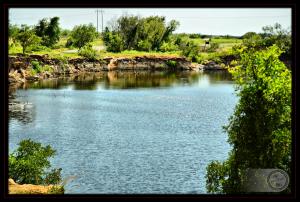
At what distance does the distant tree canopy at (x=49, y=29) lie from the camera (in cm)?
8069

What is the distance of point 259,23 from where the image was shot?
84.3 metres

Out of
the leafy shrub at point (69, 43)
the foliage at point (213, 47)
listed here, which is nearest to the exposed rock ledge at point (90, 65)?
the foliage at point (213, 47)

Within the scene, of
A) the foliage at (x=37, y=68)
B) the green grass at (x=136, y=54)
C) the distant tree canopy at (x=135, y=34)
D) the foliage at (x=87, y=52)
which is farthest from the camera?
the distant tree canopy at (x=135, y=34)

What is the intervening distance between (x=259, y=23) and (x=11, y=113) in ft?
175

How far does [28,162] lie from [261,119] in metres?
8.06

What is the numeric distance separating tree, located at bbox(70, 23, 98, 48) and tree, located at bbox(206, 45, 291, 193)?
238 ft

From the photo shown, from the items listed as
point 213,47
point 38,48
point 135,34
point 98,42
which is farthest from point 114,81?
point 213,47

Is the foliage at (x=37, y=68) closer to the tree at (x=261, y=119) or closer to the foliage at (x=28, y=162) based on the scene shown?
the foliage at (x=28, y=162)

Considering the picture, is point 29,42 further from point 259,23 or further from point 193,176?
point 193,176

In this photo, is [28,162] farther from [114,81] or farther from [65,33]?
[65,33]

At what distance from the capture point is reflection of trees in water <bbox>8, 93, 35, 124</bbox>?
39062 mm

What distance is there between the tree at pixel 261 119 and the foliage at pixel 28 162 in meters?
6.58

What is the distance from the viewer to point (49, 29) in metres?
81.1
